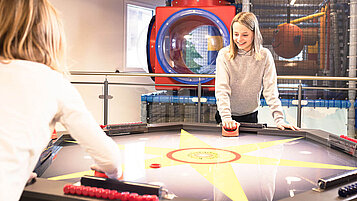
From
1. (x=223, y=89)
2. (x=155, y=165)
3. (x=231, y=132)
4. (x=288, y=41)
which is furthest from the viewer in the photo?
(x=288, y=41)

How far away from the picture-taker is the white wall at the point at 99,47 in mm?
4910

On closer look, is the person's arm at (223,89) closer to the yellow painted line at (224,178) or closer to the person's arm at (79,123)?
the yellow painted line at (224,178)

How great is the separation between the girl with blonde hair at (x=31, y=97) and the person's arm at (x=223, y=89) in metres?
1.40

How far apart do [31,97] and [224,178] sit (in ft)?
2.43

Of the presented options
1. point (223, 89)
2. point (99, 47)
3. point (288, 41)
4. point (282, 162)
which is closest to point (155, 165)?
point (282, 162)

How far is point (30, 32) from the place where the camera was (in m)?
0.88

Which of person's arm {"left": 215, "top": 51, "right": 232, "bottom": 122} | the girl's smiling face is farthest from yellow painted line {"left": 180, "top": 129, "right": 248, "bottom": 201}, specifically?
the girl's smiling face

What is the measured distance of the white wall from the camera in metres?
4.91

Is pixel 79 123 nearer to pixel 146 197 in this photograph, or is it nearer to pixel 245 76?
pixel 146 197

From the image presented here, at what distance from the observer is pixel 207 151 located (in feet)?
5.61

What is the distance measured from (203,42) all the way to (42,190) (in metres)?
3.38

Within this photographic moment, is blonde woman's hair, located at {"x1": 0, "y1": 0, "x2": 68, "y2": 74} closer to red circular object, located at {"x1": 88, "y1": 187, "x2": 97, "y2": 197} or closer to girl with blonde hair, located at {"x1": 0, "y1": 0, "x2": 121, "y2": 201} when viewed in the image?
girl with blonde hair, located at {"x1": 0, "y1": 0, "x2": 121, "y2": 201}

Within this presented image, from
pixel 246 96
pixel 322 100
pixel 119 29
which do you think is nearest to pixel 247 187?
pixel 246 96

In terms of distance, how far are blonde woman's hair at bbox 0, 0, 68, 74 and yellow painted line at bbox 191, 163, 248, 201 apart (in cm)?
64
